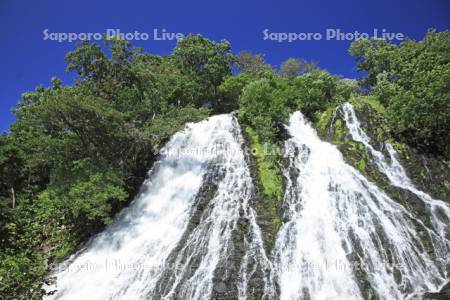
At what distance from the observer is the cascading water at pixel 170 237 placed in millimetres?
12609

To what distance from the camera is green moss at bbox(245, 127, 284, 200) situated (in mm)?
16938

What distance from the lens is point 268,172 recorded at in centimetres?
1830

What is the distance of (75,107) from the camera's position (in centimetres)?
1648

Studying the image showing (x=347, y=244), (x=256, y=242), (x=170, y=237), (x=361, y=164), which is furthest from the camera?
(x=361, y=164)

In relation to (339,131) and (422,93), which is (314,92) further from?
(422,93)

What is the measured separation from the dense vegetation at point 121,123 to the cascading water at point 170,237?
1106mm

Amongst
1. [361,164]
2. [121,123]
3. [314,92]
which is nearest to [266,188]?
[361,164]

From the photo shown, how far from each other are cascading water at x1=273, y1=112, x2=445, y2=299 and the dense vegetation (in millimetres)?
1821

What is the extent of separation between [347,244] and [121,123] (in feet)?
39.3

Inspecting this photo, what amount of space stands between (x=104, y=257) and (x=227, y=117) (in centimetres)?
1272

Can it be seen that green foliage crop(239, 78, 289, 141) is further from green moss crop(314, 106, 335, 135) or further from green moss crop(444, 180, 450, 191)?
green moss crop(444, 180, 450, 191)

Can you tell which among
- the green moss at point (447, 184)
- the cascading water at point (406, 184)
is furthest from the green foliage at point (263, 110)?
the green moss at point (447, 184)

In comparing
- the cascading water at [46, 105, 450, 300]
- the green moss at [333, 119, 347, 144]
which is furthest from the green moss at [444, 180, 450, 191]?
the green moss at [333, 119, 347, 144]

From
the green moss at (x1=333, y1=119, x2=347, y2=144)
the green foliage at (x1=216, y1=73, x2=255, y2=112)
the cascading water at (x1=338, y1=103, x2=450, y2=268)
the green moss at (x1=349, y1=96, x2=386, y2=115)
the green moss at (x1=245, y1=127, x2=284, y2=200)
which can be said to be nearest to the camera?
the cascading water at (x1=338, y1=103, x2=450, y2=268)
